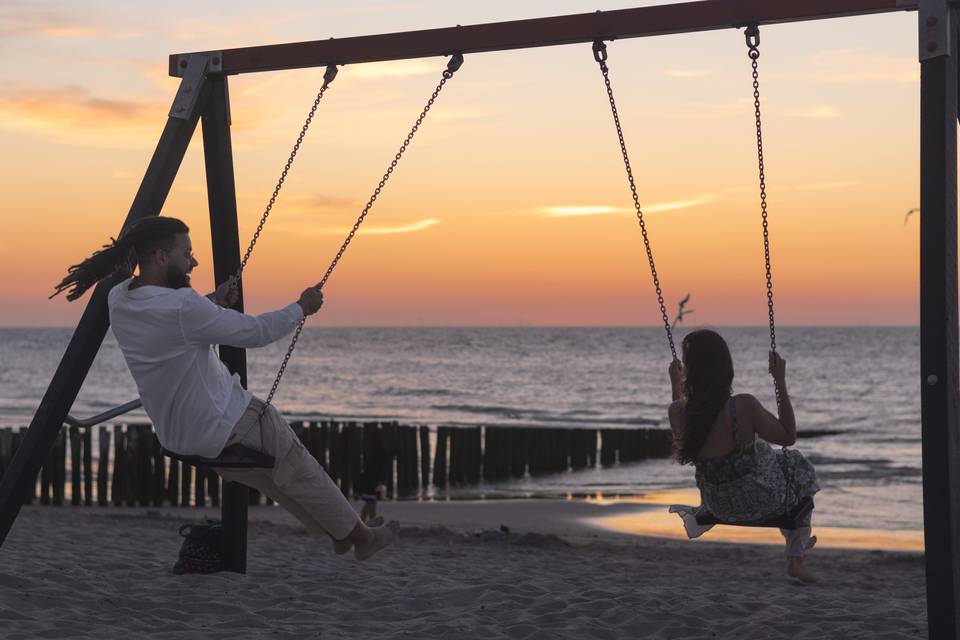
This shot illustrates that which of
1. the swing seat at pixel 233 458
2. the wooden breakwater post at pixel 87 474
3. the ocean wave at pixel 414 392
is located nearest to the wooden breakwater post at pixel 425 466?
the wooden breakwater post at pixel 87 474

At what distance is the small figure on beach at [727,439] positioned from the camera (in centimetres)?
562

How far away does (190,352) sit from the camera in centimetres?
507

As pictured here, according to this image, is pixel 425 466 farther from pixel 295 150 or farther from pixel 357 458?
pixel 295 150

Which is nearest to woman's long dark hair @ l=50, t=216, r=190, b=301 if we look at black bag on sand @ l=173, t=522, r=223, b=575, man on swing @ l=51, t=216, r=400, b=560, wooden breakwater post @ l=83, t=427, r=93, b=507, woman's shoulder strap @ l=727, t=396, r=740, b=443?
man on swing @ l=51, t=216, r=400, b=560

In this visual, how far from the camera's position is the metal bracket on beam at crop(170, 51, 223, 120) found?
6.72 metres

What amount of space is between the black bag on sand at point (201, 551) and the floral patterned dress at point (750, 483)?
10.5ft

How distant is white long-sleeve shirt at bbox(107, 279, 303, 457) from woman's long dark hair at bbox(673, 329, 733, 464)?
197 cm

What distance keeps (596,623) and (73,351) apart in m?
3.27

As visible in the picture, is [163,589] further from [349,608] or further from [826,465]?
[826,465]

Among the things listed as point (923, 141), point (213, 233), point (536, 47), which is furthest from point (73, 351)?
point (923, 141)

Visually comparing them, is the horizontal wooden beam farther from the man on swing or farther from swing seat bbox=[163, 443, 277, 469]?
swing seat bbox=[163, 443, 277, 469]

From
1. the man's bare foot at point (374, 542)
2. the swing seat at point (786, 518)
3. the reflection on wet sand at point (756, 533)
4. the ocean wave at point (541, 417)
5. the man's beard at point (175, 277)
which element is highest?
the man's beard at point (175, 277)

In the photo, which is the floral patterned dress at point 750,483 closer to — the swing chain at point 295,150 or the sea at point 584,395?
the swing chain at point 295,150

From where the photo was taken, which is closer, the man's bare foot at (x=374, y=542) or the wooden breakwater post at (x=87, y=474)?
the man's bare foot at (x=374, y=542)
